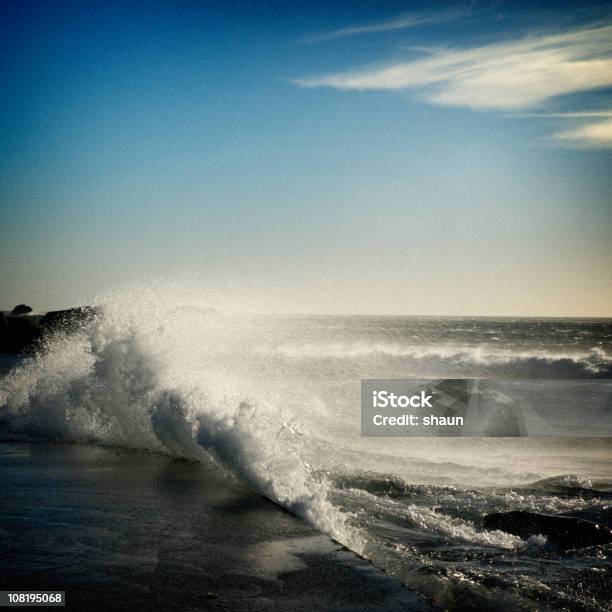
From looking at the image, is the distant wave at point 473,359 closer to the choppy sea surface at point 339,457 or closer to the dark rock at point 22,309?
the choppy sea surface at point 339,457

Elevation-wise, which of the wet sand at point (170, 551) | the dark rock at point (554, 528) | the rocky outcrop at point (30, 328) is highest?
the rocky outcrop at point (30, 328)

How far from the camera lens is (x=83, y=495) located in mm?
6258

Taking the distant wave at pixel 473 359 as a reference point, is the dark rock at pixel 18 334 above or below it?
above

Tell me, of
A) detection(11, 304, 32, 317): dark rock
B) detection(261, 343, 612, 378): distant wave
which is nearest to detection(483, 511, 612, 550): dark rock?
detection(261, 343, 612, 378): distant wave

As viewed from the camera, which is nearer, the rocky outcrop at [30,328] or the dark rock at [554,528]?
the dark rock at [554,528]

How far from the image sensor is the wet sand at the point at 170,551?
389 centimetres

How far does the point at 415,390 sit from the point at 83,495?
15318 millimetres

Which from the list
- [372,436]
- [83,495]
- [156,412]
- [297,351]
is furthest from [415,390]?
[297,351]

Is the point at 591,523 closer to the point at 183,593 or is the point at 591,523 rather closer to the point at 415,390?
the point at 183,593

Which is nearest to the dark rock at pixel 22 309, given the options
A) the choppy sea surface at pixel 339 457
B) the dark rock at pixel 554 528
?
the choppy sea surface at pixel 339 457

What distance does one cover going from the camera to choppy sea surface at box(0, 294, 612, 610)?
5.07 metres

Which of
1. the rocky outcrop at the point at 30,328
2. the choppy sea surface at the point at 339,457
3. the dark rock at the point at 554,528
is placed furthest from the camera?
the rocky outcrop at the point at 30,328

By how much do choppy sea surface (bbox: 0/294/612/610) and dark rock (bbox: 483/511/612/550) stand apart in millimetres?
178

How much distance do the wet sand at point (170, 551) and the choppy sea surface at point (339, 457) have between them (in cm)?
45
